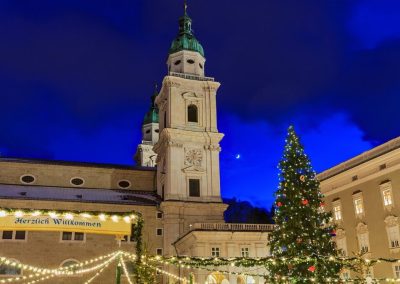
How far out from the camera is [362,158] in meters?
33.5

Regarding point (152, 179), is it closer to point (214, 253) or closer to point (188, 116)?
point (188, 116)

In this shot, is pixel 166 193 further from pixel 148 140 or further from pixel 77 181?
pixel 148 140

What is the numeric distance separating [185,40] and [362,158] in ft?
89.4

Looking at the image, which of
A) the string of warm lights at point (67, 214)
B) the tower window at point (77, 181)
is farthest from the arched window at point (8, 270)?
the string of warm lights at point (67, 214)

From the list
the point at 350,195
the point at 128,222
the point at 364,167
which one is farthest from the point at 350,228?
the point at 128,222

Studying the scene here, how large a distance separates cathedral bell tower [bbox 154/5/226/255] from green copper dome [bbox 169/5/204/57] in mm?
130

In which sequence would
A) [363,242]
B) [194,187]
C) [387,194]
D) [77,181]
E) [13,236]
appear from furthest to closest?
1. [77,181]
2. [194,187]
3. [13,236]
4. [363,242]
5. [387,194]

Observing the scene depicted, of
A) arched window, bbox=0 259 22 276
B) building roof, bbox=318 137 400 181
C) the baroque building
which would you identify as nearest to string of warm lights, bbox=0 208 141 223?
building roof, bbox=318 137 400 181

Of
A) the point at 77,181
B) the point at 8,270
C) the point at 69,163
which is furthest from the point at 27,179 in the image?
the point at 8,270

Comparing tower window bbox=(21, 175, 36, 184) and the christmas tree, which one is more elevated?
tower window bbox=(21, 175, 36, 184)

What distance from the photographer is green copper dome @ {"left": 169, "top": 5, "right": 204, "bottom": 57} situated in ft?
174

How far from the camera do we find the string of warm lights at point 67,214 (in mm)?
15773

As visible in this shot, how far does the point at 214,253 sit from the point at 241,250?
7.42ft

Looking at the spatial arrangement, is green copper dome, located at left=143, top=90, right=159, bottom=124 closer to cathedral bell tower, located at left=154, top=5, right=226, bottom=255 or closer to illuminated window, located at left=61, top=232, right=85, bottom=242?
cathedral bell tower, located at left=154, top=5, right=226, bottom=255
